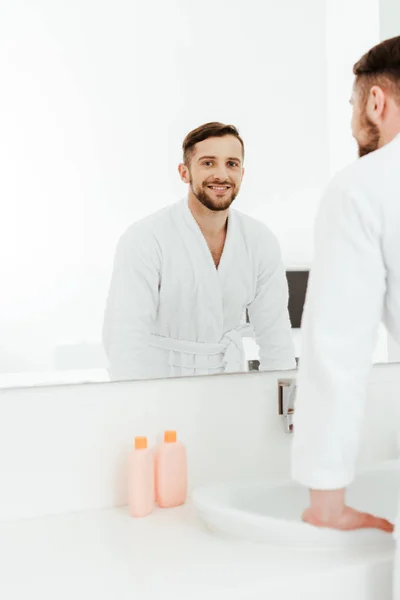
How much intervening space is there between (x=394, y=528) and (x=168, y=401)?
578 millimetres

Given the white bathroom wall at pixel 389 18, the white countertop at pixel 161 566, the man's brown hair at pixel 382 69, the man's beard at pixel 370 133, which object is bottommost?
the white countertop at pixel 161 566

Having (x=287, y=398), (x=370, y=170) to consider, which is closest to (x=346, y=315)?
(x=370, y=170)

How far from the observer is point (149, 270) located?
4.82ft

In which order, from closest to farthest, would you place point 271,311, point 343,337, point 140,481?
point 343,337 → point 140,481 → point 271,311

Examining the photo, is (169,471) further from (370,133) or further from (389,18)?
(389,18)

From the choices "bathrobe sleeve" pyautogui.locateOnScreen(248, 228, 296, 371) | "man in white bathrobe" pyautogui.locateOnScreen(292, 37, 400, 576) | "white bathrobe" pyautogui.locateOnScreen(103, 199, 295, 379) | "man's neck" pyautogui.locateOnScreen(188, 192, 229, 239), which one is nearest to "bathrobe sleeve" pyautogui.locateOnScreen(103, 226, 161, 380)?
"white bathrobe" pyautogui.locateOnScreen(103, 199, 295, 379)

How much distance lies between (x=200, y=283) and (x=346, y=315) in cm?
54

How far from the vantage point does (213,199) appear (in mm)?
1526

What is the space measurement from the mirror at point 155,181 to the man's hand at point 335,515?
491mm

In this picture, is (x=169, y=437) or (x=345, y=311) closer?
(x=345, y=311)

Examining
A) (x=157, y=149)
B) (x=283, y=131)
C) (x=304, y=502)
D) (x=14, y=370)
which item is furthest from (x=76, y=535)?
(x=283, y=131)

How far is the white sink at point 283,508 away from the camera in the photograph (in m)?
1.10

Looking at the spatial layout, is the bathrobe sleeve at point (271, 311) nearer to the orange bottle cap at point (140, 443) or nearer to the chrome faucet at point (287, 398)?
the chrome faucet at point (287, 398)

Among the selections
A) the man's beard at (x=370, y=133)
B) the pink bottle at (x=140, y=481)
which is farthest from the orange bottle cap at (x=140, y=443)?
the man's beard at (x=370, y=133)
